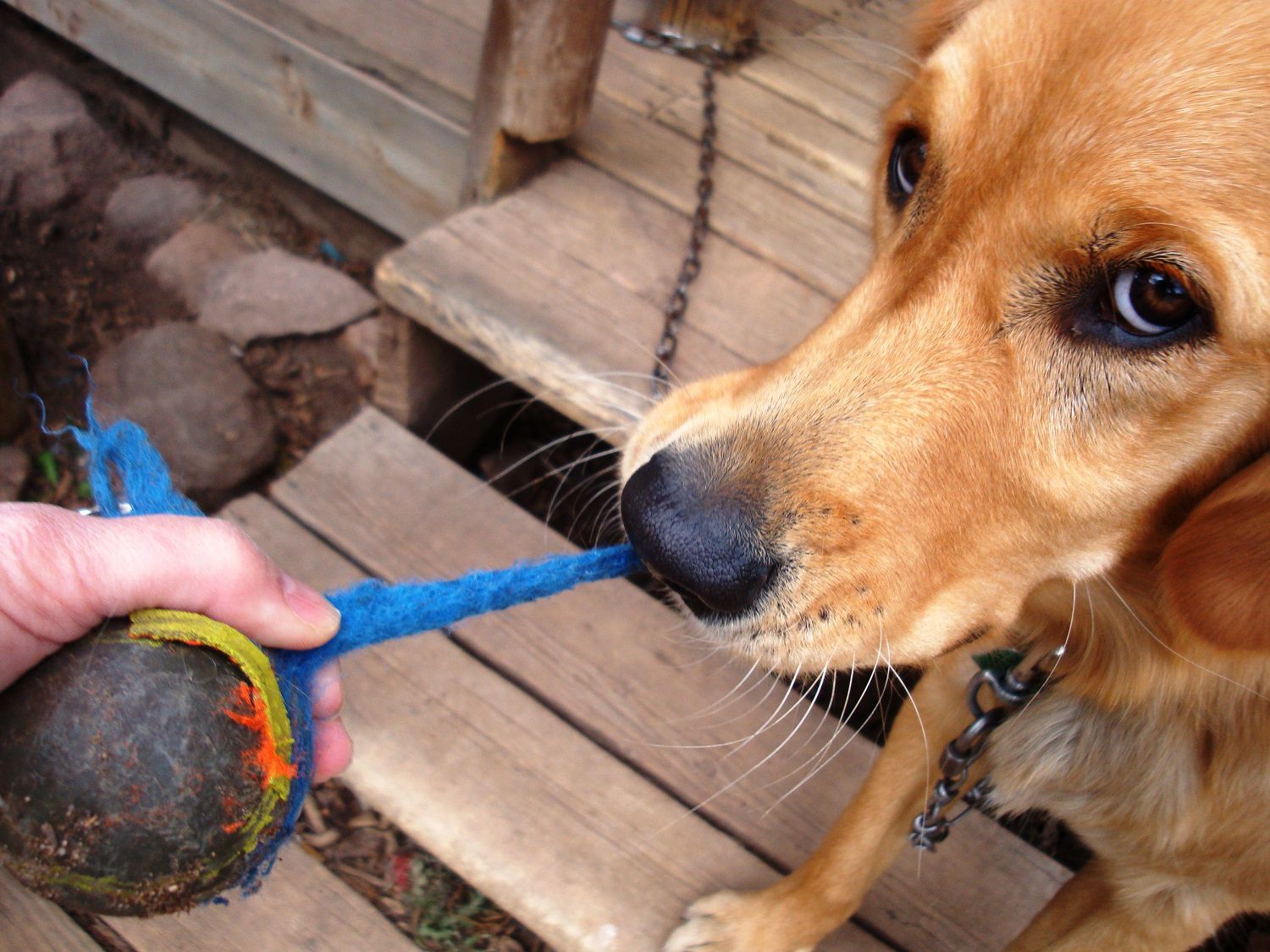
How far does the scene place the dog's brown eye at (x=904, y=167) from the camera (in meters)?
1.42

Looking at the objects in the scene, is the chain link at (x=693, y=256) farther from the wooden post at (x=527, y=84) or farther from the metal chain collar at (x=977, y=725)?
the metal chain collar at (x=977, y=725)

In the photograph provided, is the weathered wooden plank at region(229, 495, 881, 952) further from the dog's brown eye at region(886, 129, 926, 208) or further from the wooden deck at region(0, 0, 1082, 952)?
the dog's brown eye at region(886, 129, 926, 208)

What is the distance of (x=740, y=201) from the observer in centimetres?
284

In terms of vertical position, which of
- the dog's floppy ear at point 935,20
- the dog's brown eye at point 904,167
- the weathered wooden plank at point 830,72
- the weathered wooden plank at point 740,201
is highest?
the dog's floppy ear at point 935,20

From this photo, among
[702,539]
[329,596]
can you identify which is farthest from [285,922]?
[702,539]

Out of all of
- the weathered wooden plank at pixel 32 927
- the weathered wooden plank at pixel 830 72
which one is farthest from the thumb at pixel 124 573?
the weathered wooden plank at pixel 830 72

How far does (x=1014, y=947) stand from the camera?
1.62 meters

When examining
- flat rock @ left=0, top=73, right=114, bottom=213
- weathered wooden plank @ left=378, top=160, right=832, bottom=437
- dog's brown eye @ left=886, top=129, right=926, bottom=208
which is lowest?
flat rock @ left=0, top=73, right=114, bottom=213

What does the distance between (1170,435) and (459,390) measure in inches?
79.3

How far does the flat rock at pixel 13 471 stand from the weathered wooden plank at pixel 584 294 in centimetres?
127

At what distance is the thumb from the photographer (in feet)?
2.81

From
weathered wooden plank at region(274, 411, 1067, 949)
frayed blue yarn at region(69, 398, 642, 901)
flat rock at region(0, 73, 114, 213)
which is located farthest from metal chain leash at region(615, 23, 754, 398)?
flat rock at region(0, 73, 114, 213)

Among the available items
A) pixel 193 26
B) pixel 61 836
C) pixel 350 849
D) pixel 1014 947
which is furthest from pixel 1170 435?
pixel 193 26

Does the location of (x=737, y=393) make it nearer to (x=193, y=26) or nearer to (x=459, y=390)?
(x=459, y=390)
